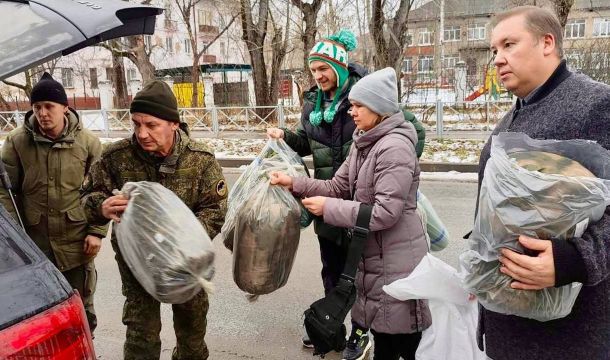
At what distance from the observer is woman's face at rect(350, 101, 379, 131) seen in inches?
94.2

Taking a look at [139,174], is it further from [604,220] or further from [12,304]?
[604,220]

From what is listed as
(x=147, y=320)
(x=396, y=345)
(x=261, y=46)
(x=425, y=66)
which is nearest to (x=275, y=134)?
(x=147, y=320)

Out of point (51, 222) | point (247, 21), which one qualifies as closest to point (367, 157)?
point (51, 222)

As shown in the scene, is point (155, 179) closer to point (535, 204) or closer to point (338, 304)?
point (338, 304)

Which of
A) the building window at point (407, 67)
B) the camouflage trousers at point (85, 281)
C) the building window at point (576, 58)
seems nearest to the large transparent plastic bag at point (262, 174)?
the camouflage trousers at point (85, 281)

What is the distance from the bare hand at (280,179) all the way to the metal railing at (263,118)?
33.1ft

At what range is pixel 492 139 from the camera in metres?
1.59

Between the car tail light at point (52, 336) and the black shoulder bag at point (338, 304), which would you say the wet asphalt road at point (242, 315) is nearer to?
the black shoulder bag at point (338, 304)

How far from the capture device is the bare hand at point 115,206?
6.97ft

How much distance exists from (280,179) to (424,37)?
44.7 metres

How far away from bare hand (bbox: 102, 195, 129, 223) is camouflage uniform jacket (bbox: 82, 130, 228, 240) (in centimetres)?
14

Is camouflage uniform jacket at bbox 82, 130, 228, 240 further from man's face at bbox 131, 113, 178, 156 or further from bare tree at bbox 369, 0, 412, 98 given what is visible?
bare tree at bbox 369, 0, 412, 98

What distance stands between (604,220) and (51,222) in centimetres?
268

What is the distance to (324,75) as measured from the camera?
2.78 metres
